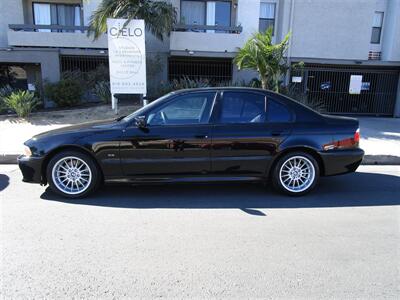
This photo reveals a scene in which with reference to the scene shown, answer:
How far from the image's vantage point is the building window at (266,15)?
16844mm

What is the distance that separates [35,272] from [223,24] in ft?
50.7

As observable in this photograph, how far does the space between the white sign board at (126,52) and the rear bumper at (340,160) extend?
755 cm

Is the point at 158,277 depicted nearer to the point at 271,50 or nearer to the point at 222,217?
the point at 222,217

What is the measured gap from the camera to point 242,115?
5.10 metres

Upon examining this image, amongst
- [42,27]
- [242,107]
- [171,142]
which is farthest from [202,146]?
[42,27]

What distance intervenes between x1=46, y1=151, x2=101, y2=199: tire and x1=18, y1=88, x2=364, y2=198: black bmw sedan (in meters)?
0.01

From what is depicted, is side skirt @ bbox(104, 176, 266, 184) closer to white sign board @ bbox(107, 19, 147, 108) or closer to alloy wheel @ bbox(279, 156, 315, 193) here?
alloy wheel @ bbox(279, 156, 315, 193)

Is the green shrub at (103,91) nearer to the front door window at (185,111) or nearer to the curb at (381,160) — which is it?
the front door window at (185,111)

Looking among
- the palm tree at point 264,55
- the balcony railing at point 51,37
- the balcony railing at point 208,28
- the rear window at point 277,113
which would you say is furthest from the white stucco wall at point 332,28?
the rear window at point 277,113

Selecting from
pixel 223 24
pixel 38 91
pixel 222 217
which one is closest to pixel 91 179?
pixel 222 217

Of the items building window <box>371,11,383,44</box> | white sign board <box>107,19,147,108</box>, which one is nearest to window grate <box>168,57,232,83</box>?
white sign board <box>107,19,147,108</box>

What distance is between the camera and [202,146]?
16.2 ft

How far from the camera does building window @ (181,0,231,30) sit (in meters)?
16.3

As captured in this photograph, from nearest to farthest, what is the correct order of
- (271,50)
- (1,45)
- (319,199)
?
(319,199)
(271,50)
(1,45)
